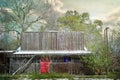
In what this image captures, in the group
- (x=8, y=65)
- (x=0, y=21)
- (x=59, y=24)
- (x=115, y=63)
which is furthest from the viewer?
(x=59, y=24)

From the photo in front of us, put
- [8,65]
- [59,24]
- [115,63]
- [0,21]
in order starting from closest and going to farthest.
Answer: [115,63] < [8,65] < [0,21] < [59,24]

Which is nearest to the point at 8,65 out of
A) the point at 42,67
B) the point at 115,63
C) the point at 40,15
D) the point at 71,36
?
the point at 42,67

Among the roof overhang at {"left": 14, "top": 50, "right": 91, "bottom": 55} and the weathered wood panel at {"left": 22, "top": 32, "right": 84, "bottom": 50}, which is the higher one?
the weathered wood panel at {"left": 22, "top": 32, "right": 84, "bottom": 50}

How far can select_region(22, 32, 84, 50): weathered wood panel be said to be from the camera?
3862cm

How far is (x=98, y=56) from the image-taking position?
32.7 meters

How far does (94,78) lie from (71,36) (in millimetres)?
12730

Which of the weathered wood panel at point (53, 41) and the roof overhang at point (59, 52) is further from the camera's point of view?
the weathered wood panel at point (53, 41)

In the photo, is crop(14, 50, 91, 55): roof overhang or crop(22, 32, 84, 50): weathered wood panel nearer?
crop(14, 50, 91, 55): roof overhang

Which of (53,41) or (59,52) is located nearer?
(59,52)

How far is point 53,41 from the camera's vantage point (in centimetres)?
3891

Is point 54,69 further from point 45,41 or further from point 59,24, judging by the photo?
point 59,24

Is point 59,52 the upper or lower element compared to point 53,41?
lower

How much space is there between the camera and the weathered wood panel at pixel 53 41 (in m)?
38.6

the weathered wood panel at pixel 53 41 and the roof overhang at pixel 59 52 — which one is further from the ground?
the weathered wood panel at pixel 53 41
